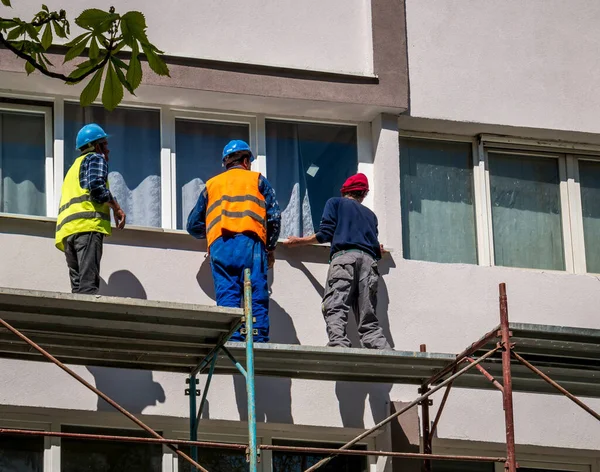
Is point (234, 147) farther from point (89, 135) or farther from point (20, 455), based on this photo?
point (20, 455)

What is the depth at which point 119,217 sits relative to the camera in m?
13.8

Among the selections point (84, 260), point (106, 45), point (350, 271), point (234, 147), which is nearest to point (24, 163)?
point (84, 260)

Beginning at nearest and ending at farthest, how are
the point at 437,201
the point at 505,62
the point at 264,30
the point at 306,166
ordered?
1. the point at 264,30
2. the point at 306,166
3. the point at 437,201
4. the point at 505,62

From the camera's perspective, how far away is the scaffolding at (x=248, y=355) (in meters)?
11.9

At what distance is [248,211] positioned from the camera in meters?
13.8

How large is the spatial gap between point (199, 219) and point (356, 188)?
135cm

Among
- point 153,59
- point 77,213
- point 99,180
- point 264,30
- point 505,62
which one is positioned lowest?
point 153,59

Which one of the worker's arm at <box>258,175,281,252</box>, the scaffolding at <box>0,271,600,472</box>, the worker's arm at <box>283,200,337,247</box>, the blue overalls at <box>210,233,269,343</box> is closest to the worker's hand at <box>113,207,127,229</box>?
the blue overalls at <box>210,233,269,343</box>

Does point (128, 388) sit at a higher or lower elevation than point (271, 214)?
lower

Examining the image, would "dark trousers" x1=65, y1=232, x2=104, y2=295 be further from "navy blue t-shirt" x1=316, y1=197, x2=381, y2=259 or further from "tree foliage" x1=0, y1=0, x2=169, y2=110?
"tree foliage" x1=0, y1=0, x2=169, y2=110

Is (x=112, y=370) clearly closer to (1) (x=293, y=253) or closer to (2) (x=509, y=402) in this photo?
(1) (x=293, y=253)

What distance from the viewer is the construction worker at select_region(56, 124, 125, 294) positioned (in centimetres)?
1343

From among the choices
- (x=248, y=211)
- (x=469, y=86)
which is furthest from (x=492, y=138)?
(x=248, y=211)

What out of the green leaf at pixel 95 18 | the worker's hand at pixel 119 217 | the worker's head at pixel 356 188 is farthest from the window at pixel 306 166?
the green leaf at pixel 95 18
